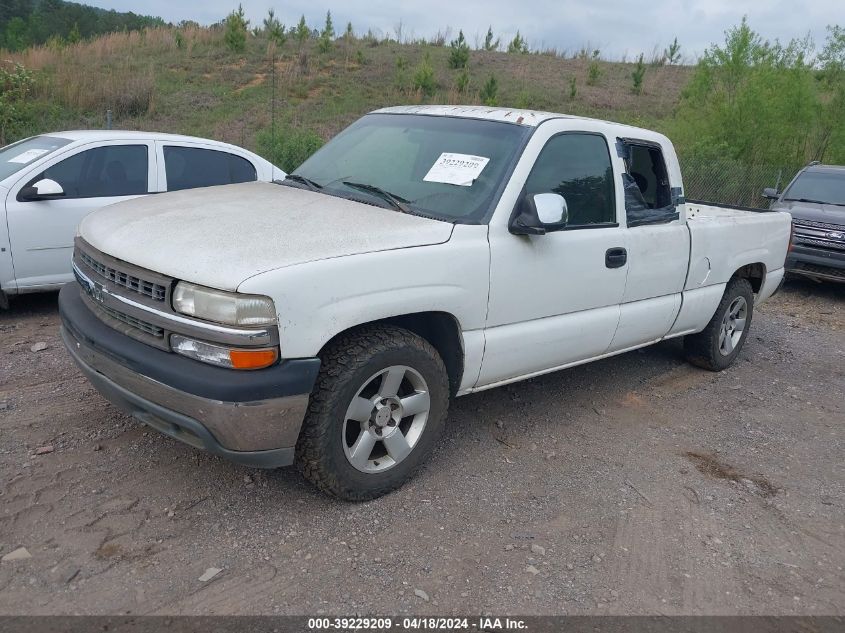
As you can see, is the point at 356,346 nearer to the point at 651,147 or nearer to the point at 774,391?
the point at 651,147

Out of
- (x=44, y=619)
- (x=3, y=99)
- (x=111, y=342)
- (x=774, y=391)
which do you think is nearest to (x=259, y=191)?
(x=111, y=342)

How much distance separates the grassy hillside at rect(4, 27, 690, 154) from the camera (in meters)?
18.9

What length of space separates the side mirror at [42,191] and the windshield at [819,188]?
31.2ft

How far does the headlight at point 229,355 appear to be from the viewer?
289 cm

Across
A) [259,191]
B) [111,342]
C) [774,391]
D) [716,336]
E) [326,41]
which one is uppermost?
[326,41]

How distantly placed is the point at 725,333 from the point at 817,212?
4900 mm

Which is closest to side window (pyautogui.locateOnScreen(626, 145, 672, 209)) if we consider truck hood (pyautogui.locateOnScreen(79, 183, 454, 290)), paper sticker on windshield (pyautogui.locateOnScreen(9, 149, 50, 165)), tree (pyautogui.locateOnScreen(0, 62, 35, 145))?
truck hood (pyautogui.locateOnScreen(79, 183, 454, 290))

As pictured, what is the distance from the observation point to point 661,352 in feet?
21.5

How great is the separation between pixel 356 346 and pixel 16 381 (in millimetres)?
2743

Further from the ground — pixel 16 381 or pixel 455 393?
pixel 455 393

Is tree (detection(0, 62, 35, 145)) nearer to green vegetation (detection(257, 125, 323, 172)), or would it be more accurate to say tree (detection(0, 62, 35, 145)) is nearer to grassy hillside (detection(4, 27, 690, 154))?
grassy hillside (detection(4, 27, 690, 154))

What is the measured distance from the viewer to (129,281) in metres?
3.22

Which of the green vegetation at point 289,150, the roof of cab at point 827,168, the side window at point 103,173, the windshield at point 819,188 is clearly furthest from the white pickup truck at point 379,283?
the green vegetation at point 289,150

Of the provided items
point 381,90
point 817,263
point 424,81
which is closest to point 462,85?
point 424,81
